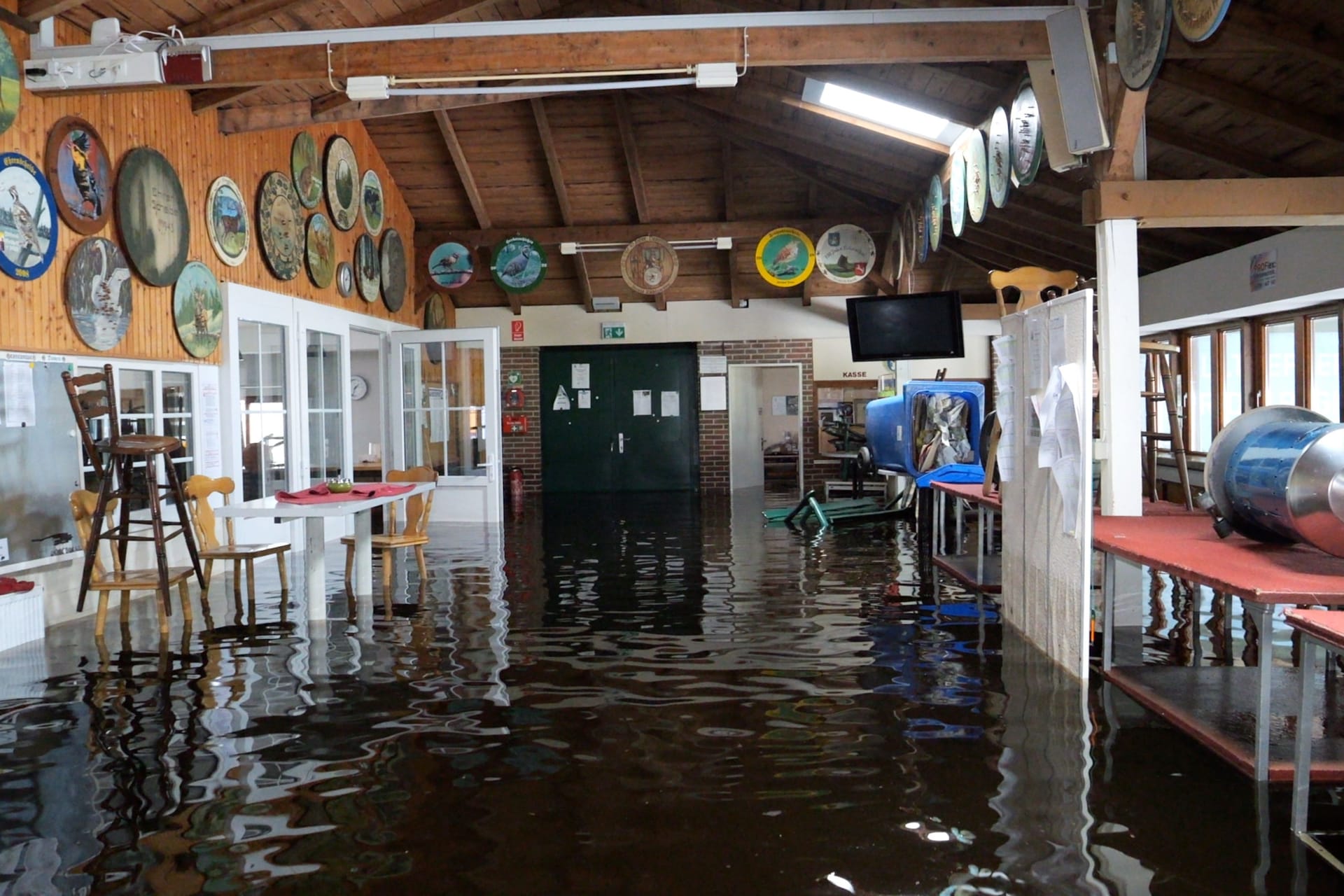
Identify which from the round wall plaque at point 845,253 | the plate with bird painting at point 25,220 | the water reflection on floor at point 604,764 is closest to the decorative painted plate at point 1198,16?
the water reflection on floor at point 604,764

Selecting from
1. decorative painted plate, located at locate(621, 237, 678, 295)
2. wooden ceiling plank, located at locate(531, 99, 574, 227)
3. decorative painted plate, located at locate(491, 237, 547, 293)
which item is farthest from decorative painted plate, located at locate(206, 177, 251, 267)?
decorative painted plate, located at locate(621, 237, 678, 295)

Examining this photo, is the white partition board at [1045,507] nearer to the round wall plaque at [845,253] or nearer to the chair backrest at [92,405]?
the chair backrest at [92,405]

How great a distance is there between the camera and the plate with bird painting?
19.1ft

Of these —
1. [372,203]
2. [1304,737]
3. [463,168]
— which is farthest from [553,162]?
[1304,737]

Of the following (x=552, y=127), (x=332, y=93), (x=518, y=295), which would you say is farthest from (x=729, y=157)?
(x=332, y=93)

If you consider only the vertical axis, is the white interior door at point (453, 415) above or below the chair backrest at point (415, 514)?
above

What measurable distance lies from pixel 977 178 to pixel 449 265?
22.6 ft

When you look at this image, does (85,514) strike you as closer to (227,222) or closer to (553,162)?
(227,222)

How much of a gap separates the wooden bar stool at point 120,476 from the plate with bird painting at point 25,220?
73 cm

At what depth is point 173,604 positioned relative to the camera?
6.82 m

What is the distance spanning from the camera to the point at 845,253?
472 inches

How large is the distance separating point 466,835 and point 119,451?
350cm

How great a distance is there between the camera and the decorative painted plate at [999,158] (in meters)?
7.07

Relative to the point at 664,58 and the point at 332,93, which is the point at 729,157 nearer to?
the point at 332,93
